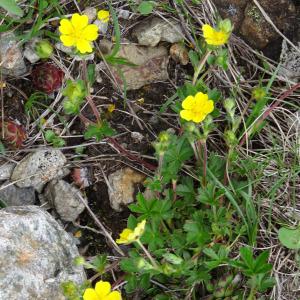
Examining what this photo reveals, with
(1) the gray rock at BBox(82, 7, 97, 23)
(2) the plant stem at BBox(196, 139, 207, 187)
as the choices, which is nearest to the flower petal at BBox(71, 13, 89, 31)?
(1) the gray rock at BBox(82, 7, 97, 23)

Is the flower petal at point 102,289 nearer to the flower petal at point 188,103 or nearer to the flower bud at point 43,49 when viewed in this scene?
the flower petal at point 188,103

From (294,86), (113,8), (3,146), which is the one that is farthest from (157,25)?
(3,146)

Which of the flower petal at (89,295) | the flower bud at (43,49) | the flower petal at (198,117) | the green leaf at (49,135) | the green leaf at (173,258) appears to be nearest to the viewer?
the flower petal at (89,295)

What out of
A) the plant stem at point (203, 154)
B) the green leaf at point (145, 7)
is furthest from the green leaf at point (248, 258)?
the green leaf at point (145, 7)

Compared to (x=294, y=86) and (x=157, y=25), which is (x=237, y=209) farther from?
(x=157, y=25)

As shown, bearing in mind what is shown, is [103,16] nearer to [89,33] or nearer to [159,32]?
[159,32]

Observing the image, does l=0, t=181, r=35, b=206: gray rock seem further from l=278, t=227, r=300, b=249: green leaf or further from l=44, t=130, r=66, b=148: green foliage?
l=278, t=227, r=300, b=249: green leaf

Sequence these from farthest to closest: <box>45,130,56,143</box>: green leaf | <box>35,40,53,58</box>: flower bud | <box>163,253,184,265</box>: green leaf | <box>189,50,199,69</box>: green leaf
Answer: <box>45,130,56,143</box>: green leaf → <box>189,50,199,69</box>: green leaf → <box>35,40,53,58</box>: flower bud → <box>163,253,184,265</box>: green leaf
